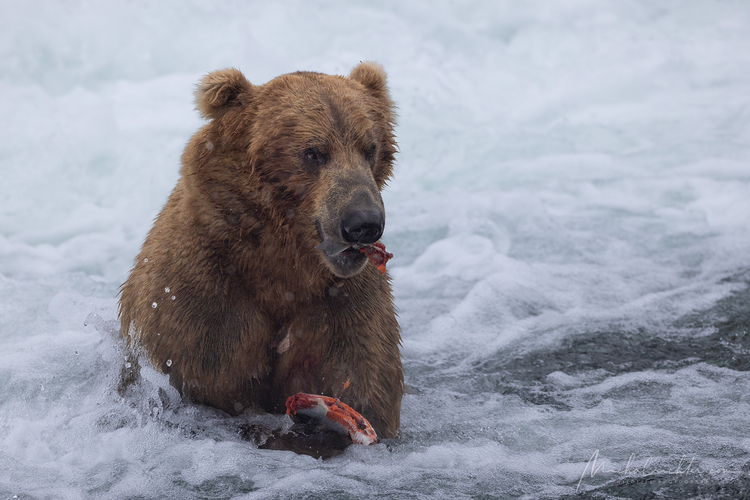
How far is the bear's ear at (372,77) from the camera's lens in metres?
3.70

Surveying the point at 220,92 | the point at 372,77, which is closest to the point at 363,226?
the point at 220,92

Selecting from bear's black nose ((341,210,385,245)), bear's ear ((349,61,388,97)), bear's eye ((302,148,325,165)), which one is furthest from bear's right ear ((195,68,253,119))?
bear's black nose ((341,210,385,245))

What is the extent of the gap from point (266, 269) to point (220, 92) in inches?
30.6

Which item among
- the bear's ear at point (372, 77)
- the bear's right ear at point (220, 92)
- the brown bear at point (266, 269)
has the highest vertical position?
the bear's ear at point (372, 77)

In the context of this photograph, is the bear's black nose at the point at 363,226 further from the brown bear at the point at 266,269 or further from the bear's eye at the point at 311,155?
the bear's eye at the point at 311,155

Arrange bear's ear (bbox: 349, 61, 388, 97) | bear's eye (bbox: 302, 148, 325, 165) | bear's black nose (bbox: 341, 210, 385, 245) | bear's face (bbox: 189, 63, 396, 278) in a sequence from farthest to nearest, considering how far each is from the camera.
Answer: bear's ear (bbox: 349, 61, 388, 97) → bear's eye (bbox: 302, 148, 325, 165) → bear's face (bbox: 189, 63, 396, 278) → bear's black nose (bbox: 341, 210, 385, 245)

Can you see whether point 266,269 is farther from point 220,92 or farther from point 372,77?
point 372,77

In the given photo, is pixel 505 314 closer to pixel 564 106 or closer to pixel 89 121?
pixel 89 121

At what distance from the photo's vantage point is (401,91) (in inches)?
532

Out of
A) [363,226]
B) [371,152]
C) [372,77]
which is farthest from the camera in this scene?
[372,77]

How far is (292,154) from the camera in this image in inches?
127

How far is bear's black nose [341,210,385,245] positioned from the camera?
9.39 feet

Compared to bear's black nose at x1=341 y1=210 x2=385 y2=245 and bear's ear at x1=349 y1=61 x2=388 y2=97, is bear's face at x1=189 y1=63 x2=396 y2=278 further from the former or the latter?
bear's ear at x1=349 y1=61 x2=388 y2=97

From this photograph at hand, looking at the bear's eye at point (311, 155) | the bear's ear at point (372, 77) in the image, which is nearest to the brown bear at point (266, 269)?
the bear's eye at point (311, 155)
